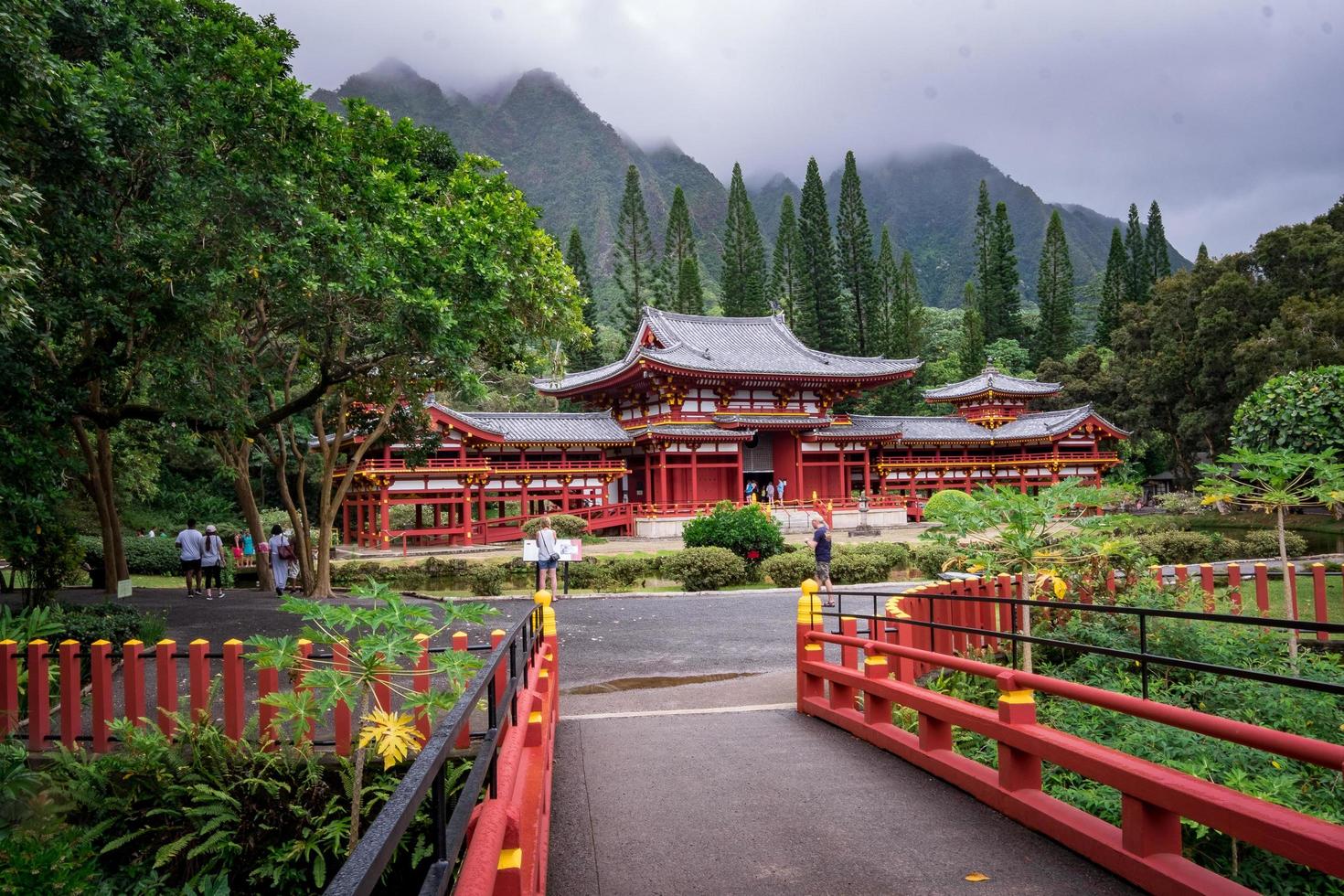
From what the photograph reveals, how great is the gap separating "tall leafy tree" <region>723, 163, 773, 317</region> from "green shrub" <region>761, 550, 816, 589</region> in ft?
122

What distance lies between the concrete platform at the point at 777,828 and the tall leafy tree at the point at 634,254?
53.7 meters

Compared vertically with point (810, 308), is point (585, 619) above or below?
below

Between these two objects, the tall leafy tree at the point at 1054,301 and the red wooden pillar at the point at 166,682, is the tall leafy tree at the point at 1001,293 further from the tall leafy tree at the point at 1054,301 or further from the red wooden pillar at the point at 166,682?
the red wooden pillar at the point at 166,682

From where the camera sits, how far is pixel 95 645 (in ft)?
19.0

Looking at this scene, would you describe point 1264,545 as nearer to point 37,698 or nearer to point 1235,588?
point 1235,588

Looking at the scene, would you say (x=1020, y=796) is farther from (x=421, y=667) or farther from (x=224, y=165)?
(x=224, y=165)

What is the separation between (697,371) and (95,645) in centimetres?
2731

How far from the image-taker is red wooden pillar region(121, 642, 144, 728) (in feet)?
19.2

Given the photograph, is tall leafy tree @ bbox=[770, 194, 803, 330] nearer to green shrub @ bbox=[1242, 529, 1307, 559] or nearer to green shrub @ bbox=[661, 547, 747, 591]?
green shrub @ bbox=[1242, 529, 1307, 559]

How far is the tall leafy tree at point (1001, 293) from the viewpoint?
58.7m

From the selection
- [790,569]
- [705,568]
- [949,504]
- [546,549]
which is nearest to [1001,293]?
[790,569]

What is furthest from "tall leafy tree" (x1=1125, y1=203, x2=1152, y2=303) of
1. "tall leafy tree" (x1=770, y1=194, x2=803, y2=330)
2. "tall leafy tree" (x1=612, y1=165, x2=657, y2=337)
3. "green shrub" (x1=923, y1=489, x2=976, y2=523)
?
"green shrub" (x1=923, y1=489, x2=976, y2=523)

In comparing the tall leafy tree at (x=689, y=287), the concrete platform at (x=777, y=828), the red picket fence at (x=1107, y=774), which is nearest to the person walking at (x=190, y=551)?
the concrete platform at (x=777, y=828)

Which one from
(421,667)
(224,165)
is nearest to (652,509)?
(224,165)
